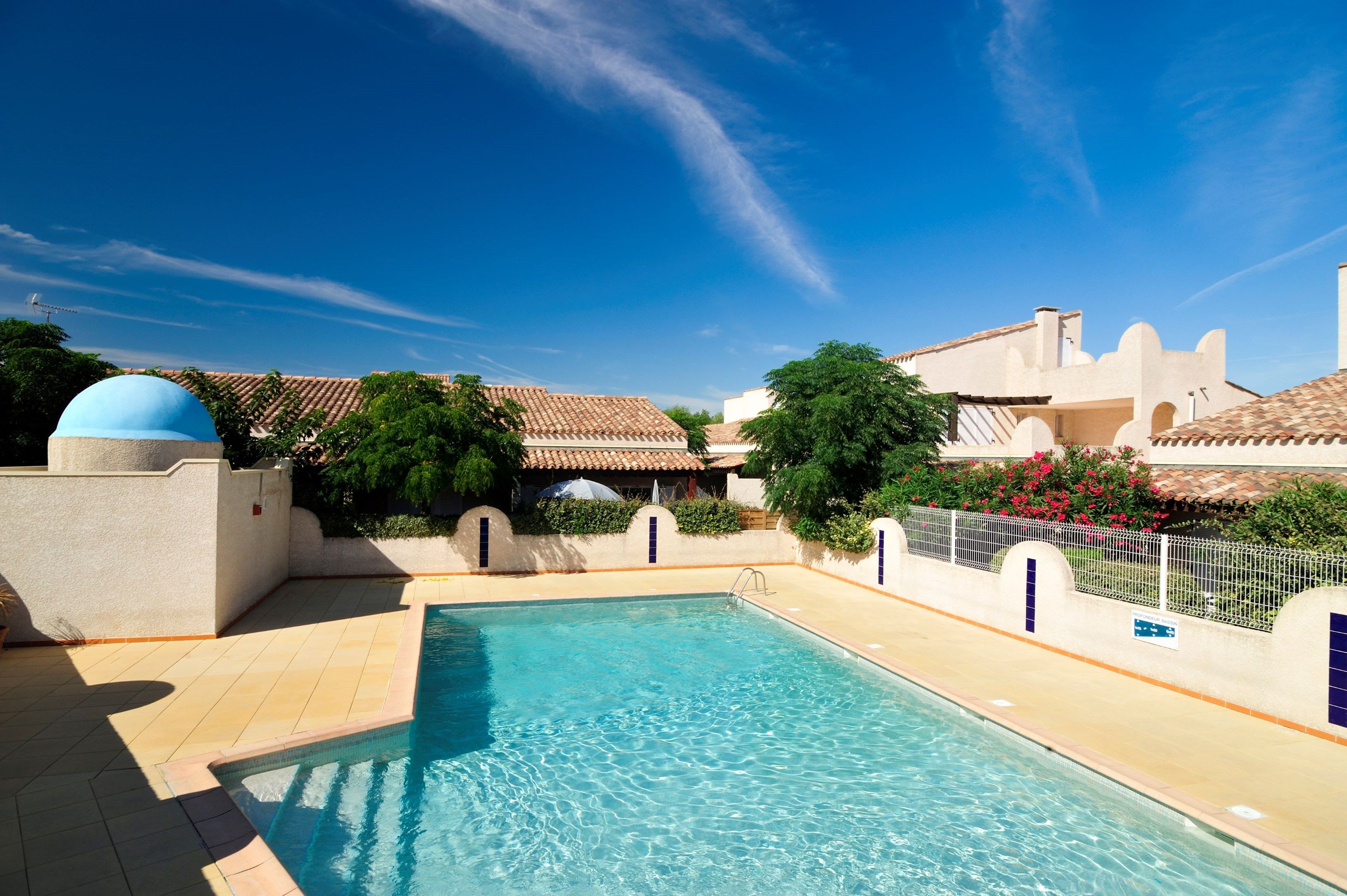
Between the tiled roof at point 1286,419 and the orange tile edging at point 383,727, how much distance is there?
35.4 ft

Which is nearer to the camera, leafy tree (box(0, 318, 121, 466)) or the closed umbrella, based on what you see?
leafy tree (box(0, 318, 121, 466))

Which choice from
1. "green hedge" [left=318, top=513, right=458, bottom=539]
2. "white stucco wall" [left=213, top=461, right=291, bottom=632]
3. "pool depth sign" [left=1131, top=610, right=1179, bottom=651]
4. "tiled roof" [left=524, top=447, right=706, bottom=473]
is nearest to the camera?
"pool depth sign" [left=1131, top=610, right=1179, bottom=651]

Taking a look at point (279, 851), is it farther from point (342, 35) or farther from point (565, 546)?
point (342, 35)

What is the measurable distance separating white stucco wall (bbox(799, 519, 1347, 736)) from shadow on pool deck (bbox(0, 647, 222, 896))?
11.0 metres

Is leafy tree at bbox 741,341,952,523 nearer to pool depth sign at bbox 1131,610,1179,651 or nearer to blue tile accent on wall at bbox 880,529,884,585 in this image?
blue tile accent on wall at bbox 880,529,884,585

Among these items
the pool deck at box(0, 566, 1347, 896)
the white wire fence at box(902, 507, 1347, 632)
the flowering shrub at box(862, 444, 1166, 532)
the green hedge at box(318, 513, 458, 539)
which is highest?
the flowering shrub at box(862, 444, 1166, 532)

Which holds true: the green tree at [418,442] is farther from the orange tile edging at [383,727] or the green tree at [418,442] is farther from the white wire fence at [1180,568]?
the white wire fence at [1180,568]

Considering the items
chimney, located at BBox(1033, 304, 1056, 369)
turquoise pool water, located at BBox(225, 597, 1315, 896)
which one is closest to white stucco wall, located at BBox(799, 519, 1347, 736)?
turquoise pool water, located at BBox(225, 597, 1315, 896)

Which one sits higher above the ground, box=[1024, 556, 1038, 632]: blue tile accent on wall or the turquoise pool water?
box=[1024, 556, 1038, 632]: blue tile accent on wall

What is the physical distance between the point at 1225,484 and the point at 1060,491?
9.97ft

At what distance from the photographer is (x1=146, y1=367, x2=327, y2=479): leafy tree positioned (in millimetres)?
17016

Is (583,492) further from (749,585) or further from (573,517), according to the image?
(749,585)

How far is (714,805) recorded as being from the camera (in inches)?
266

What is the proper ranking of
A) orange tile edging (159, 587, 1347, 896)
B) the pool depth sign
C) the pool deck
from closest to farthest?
orange tile edging (159, 587, 1347, 896), the pool deck, the pool depth sign
